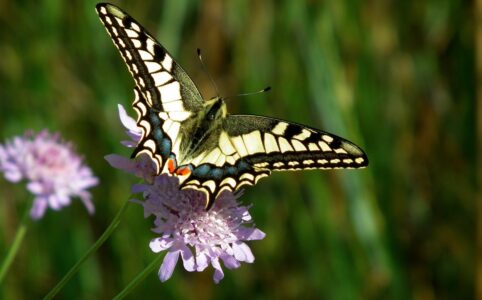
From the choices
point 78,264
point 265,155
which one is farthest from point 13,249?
point 265,155

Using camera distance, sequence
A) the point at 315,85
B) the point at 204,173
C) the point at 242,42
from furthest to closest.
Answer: the point at 242,42 → the point at 315,85 → the point at 204,173

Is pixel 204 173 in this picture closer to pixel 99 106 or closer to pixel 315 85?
pixel 315 85

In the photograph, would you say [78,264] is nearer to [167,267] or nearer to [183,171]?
[167,267]

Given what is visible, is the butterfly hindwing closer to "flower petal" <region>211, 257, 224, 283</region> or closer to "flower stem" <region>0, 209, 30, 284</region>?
"flower petal" <region>211, 257, 224, 283</region>

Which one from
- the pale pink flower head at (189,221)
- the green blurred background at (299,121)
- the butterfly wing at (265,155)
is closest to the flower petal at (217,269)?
the pale pink flower head at (189,221)

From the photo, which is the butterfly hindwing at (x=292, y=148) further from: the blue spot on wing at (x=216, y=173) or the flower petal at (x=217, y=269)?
the flower petal at (x=217, y=269)

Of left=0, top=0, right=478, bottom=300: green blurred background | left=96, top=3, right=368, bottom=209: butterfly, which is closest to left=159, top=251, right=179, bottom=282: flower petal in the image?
left=96, top=3, right=368, bottom=209: butterfly

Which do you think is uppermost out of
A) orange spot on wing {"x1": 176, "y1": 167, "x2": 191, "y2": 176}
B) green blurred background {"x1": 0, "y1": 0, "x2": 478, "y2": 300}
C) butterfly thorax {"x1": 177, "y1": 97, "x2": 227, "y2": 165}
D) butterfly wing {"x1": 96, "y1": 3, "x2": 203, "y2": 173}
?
butterfly wing {"x1": 96, "y1": 3, "x2": 203, "y2": 173}

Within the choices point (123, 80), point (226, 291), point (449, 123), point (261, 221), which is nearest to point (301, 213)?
point (261, 221)
